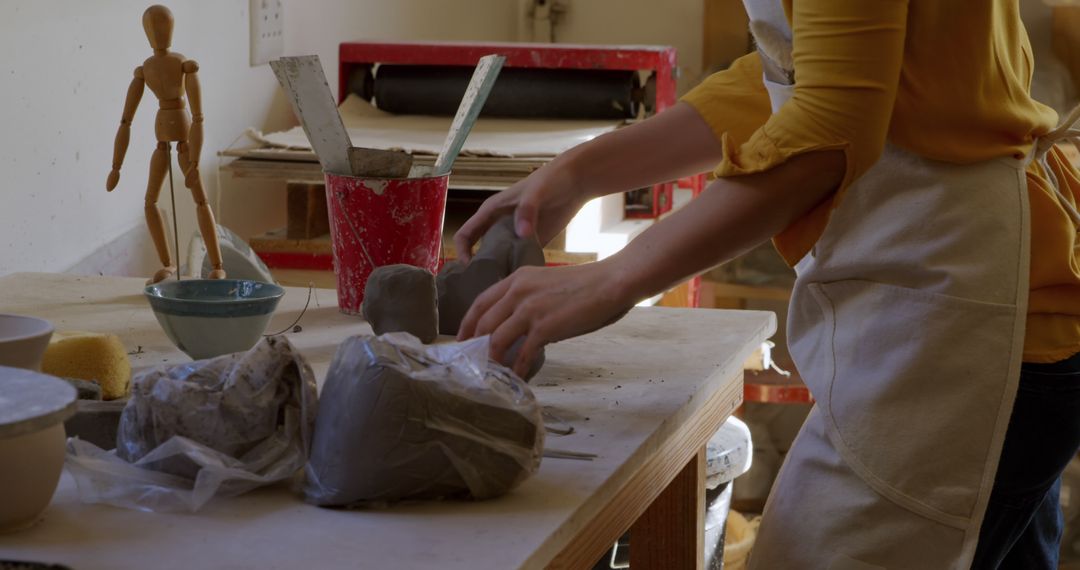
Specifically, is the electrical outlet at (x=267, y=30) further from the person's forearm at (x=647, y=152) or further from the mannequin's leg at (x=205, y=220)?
the person's forearm at (x=647, y=152)

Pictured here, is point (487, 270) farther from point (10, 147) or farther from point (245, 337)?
point (10, 147)

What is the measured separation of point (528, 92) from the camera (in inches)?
88.2

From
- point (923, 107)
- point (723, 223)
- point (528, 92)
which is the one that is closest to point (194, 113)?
point (723, 223)

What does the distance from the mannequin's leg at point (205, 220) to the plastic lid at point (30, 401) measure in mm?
627

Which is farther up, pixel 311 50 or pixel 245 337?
pixel 311 50

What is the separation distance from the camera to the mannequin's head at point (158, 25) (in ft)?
4.36

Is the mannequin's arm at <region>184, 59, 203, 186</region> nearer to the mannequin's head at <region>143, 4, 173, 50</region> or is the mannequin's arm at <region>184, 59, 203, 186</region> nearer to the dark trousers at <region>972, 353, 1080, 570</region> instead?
the mannequin's head at <region>143, 4, 173, 50</region>

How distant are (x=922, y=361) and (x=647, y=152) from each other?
39 cm

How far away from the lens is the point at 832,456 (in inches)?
41.3

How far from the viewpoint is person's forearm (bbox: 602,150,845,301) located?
0.97m

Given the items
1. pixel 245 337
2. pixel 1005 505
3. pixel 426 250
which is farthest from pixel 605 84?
pixel 1005 505

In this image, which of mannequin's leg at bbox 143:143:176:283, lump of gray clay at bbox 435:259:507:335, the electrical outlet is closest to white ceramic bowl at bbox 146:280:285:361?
lump of gray clay at bbox 435:259:507:335

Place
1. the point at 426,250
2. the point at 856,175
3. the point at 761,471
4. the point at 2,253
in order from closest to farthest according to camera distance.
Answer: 1. the point at 856,175
2. the point at 426,250
3. the point at 2,253
4. the point at 761,471

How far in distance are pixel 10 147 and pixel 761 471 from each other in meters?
2.17
